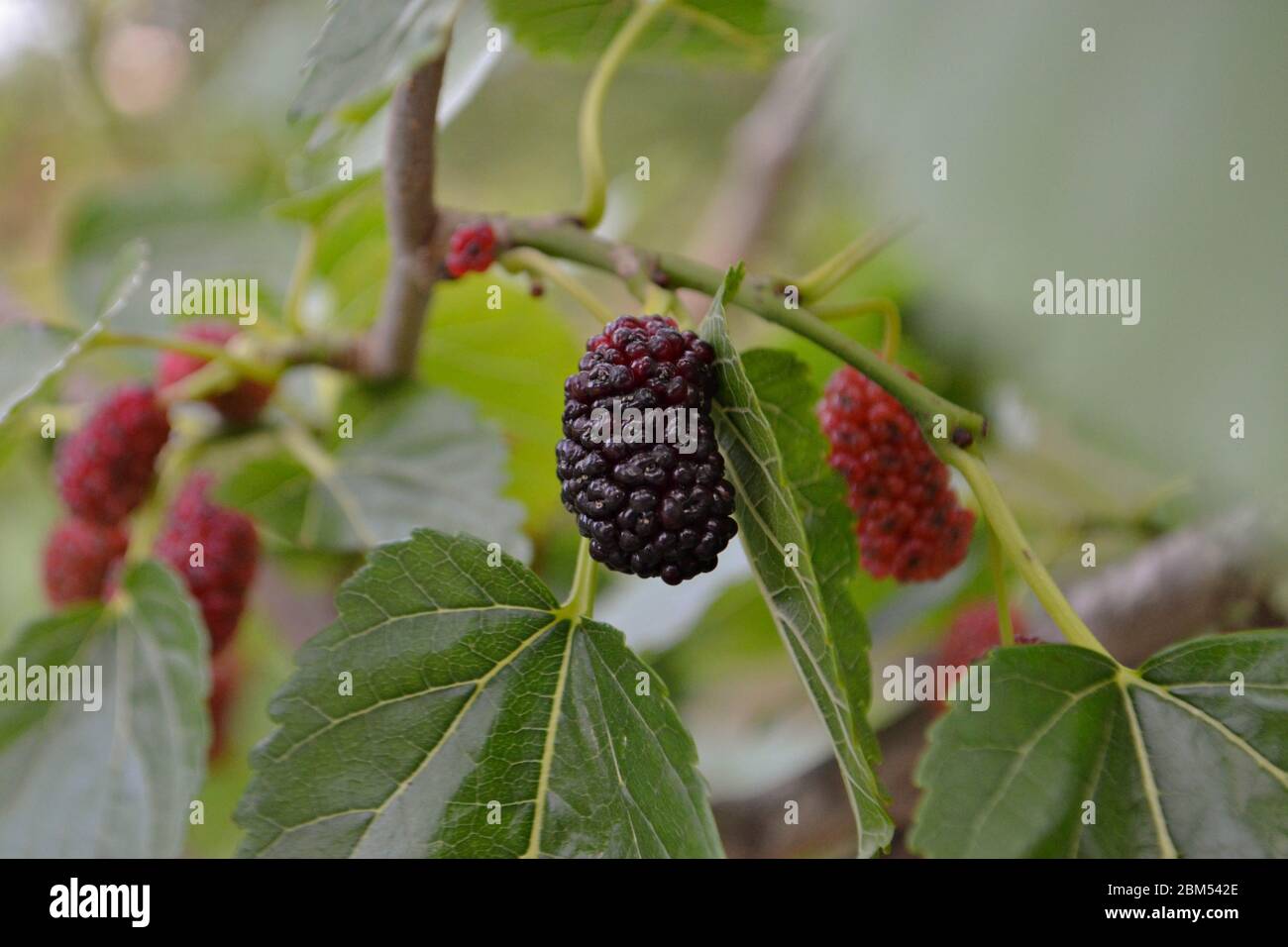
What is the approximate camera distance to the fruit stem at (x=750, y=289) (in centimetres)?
39

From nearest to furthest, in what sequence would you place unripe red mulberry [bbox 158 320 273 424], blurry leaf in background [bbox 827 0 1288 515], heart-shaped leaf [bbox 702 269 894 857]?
blurry leaf in background [bbox 827 0 1288 515]
heart-shaped leaf [bbox 702 269 894 857]
unripe red mulberry [bbox 158 320 273 424]

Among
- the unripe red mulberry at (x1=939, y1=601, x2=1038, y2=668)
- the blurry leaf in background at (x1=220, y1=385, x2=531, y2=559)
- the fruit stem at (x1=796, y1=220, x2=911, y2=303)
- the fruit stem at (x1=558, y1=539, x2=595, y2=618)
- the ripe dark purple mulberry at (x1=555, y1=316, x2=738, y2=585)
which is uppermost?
→ the fruit stem at (x1=796, y1=220, x2=911, y2=303)

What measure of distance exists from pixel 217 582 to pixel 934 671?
17.9 inches

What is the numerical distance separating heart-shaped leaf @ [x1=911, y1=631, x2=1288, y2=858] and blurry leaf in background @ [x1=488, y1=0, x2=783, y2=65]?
0.42 metres

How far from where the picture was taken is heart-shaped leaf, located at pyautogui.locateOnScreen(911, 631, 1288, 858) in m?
0.37

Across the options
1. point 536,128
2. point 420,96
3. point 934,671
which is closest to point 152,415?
point 420,96

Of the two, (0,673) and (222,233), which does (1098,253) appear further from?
(222,233)

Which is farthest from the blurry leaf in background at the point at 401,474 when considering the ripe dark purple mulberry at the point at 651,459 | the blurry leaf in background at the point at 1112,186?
the blurry leaf in background at the point at 1112,186

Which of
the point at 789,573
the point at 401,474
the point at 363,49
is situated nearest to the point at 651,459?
the point at 789,573

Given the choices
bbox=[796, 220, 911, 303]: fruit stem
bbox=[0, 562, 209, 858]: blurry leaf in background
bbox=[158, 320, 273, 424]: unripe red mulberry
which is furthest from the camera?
bbox=[158, 320, 273, 424]: unripe red mulberry

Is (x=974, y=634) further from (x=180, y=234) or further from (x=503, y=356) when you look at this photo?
(x=180, y=234)

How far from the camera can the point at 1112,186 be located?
0.16 metres

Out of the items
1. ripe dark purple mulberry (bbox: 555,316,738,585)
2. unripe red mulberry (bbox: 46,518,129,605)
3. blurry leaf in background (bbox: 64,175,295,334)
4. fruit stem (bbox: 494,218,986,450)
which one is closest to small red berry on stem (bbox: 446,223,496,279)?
fruit stem (bbox: 494,218,986,450)

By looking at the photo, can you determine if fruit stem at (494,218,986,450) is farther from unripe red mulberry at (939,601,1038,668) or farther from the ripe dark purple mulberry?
unripe red mulberry at (939,601,1038,668)
